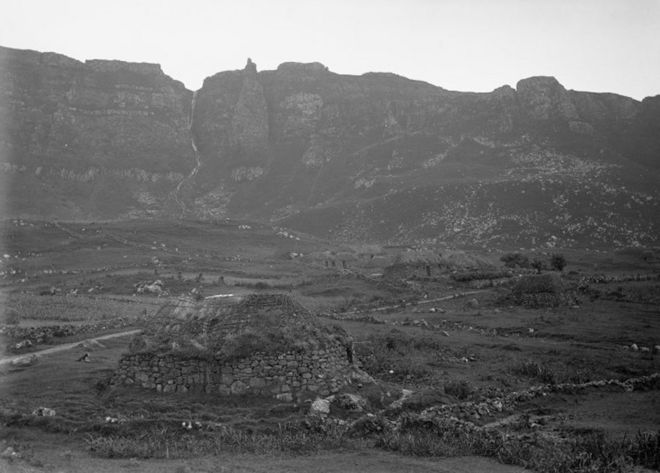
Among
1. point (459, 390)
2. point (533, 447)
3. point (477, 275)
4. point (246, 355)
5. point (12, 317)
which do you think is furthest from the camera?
point (477, 275)

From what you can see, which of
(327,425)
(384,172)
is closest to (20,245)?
(327,425)

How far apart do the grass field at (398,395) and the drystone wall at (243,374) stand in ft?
2.15

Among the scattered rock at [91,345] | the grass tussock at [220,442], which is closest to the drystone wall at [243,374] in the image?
the grass tussock at [220,442]

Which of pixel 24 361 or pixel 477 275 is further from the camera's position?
pixel 477 275

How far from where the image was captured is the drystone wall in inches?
846

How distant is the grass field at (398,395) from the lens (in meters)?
15.5

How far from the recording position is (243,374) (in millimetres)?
21688

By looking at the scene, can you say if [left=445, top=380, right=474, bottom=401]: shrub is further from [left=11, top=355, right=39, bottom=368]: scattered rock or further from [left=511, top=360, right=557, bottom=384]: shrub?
[left=11, top=355, right=39, bottom=368]: scattered rock

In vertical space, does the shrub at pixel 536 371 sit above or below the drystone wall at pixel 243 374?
below

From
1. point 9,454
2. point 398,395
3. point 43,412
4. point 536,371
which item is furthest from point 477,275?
point 9,454

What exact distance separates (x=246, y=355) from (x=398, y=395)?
5.69m

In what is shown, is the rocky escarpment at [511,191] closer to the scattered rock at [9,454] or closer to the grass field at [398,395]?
the grass field at [398,395]

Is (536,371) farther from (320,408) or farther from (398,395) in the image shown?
(320,408)

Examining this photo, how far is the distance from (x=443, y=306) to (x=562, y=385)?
27740mm
